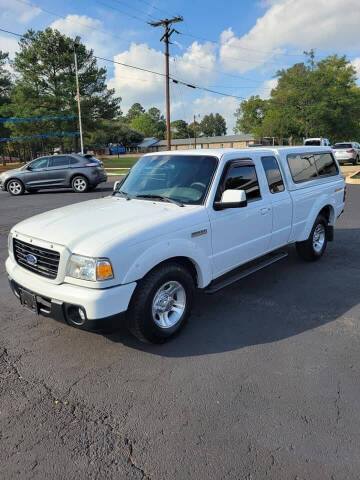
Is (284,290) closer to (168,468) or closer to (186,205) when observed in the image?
(186,205)

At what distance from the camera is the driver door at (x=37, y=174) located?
15789 mm

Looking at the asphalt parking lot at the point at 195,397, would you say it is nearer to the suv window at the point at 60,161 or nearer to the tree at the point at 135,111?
the suv window at the point at 60,161

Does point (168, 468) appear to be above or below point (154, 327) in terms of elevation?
below

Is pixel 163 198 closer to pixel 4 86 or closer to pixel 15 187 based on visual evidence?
pixel 15 187

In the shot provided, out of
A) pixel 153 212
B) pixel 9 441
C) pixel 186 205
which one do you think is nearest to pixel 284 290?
pixel 186 205

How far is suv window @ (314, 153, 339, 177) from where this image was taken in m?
5.95

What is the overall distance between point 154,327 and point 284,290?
2.21m

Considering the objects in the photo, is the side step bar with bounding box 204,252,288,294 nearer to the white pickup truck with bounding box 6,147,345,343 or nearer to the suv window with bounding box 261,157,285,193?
the white pickup truck with bounding box 6,147,345,343

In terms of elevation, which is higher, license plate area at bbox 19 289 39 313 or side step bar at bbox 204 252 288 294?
license plate area at bbox 19 289 39 313

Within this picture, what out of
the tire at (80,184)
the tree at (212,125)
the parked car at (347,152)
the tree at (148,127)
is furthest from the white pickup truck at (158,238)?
the tree at (212,125)

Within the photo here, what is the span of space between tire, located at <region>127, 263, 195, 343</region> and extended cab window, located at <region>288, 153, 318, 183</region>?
2685 mm

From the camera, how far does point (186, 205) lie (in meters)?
3.78

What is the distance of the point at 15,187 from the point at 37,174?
123cm

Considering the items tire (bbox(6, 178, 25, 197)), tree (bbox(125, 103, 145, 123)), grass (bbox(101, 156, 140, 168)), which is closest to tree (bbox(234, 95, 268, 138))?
grass (bbox(101, 156, 140, 168))
